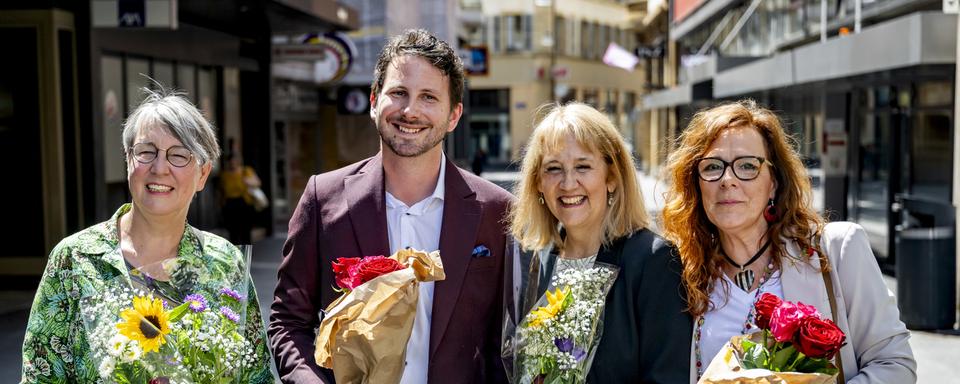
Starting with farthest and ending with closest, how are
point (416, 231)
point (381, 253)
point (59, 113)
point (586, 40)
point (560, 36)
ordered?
point (586, 40), point (560, 36), point (59, 113), point (416, 231), point (381, 253)

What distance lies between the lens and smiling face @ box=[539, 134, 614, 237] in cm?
318

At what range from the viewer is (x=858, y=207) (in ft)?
49.5

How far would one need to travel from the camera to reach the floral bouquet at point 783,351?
2.52 metres

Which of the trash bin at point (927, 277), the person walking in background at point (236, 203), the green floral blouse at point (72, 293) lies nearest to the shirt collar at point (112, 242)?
the green floral blouse at point (72, 293)

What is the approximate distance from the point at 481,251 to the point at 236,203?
37.5 feet

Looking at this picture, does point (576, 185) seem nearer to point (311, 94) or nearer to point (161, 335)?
point (161, 335)

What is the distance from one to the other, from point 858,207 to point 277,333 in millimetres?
13489

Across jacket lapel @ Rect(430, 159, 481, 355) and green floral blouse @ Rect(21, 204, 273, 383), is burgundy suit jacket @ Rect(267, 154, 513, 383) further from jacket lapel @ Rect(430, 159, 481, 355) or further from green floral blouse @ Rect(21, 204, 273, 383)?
green floral blouse @ Rect(21, 204, 273, 383)

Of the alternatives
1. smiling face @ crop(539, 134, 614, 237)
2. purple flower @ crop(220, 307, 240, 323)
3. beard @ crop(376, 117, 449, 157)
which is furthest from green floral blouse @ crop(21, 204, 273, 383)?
smiling face @ crop(539, 134, 614, 237)

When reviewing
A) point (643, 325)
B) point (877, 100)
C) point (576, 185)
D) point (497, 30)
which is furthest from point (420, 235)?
point (497, 30)

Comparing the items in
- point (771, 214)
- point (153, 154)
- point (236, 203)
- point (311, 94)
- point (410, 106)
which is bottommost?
point (236, 203)

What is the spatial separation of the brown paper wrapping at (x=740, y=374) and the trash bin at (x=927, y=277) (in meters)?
7.23

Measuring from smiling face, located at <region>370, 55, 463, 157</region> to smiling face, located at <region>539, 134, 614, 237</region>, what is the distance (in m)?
0.41

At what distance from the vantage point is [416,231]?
3.38m
